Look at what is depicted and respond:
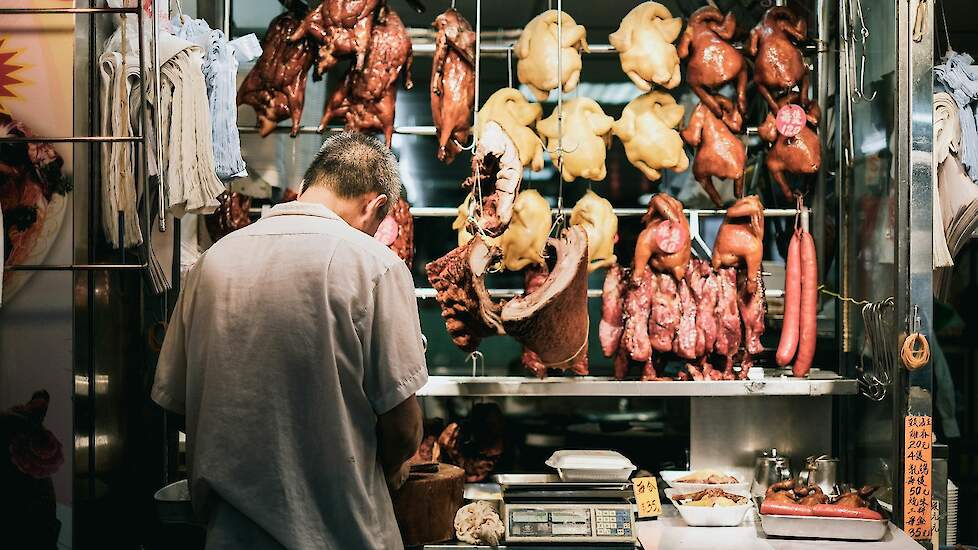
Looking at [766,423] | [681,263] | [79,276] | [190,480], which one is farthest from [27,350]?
[766,423]

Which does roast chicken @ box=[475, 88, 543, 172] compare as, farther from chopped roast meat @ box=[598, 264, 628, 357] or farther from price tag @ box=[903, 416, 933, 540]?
price tag @ box=[903, 416, 933, 540]

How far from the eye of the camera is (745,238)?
4.95 m

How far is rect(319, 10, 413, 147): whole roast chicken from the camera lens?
16.2ft

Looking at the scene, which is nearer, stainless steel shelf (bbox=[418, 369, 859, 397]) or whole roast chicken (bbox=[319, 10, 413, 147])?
stainless steel shelf (bbox=[418, 369, 859, 397])

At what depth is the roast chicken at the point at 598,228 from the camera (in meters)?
4.89

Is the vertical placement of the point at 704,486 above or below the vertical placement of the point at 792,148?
below

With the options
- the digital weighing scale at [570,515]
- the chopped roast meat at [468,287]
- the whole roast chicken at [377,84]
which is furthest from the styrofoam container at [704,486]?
the whole roast chicken at [377,84]

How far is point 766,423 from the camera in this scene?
17.4 ft

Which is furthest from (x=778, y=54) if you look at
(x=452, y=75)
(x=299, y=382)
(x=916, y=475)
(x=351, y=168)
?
(x=299, y=382)

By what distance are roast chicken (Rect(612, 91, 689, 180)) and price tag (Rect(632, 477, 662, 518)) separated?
4.79ft

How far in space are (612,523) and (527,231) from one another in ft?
4.58

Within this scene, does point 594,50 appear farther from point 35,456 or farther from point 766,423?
point 35,456

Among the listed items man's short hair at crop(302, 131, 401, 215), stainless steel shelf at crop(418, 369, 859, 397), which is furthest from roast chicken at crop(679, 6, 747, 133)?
man's short hair at crop(302, 131, 401, 215)

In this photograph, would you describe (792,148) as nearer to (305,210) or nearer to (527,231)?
(527,231)
